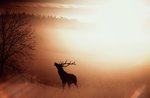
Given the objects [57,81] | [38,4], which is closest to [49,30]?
[38,4]

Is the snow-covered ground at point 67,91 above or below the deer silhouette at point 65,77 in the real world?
below

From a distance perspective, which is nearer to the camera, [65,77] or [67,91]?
[67,91]

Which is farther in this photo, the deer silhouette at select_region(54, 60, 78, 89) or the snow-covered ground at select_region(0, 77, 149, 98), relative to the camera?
the deer silhouette at select_region(54, 60, 78, 89)

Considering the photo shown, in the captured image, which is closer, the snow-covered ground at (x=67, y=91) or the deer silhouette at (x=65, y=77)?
the snow-covered ground at (x=67, y=91)

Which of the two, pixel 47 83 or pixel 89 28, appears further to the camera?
pixel 89 28

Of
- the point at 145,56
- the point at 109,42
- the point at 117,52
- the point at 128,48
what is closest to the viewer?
the point at 145,56

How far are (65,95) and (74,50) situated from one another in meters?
28.8

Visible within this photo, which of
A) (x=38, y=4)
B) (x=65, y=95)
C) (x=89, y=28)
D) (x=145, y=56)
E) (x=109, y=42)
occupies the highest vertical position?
(x=38, y=4)

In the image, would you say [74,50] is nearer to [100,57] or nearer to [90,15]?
[100,57]

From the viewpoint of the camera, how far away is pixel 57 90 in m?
33.5

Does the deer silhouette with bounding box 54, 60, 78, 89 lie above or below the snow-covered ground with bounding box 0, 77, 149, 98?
above

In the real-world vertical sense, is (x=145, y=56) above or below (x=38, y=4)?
below

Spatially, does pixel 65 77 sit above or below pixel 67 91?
above

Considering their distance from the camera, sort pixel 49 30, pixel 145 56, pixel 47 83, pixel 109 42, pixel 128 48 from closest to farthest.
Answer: pixel 47 83 < pixel 145 56 < pixel 128 48 < pixel 109 42 < pixel 49 30
